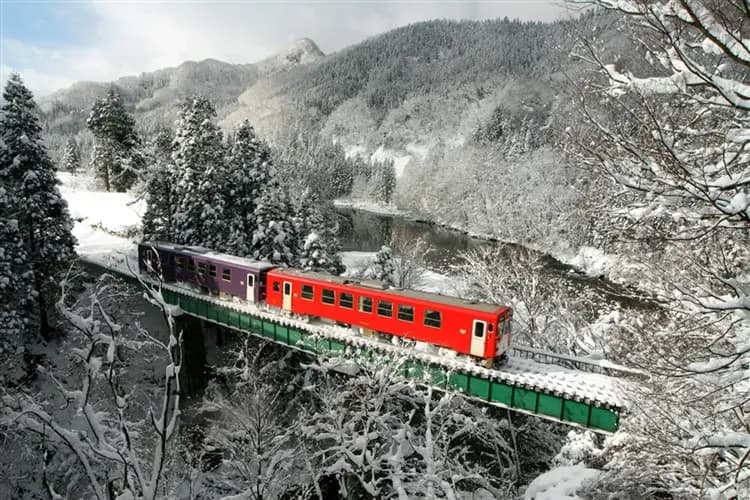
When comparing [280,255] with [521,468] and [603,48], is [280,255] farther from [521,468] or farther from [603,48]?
[603,48]

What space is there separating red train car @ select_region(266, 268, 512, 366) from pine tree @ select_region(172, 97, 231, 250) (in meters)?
9.06

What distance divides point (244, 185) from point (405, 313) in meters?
16.9

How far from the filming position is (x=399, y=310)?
18281mm

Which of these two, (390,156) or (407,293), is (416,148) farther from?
(407,293)

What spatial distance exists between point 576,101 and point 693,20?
1420mm

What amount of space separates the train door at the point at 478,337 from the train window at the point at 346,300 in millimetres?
5434

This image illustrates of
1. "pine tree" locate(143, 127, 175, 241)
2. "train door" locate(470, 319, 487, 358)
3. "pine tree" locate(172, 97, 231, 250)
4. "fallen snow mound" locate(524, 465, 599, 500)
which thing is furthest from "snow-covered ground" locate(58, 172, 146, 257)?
"fallen snow mound" locate(524, 465, 599, 500)

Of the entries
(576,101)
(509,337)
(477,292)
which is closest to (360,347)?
(509,337)

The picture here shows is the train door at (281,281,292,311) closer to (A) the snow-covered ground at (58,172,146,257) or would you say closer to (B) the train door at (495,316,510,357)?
(B) the train door at (495,316,510,357)

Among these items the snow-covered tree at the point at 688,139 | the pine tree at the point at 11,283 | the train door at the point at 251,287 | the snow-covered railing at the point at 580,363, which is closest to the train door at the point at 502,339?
the snow-covered railing at the point at 580,363

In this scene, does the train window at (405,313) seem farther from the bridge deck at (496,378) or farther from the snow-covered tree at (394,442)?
the snow-covered tree at (394,442)

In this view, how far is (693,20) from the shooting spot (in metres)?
3.60

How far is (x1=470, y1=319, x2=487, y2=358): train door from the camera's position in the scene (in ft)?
53.7

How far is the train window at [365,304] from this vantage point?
751 inches
